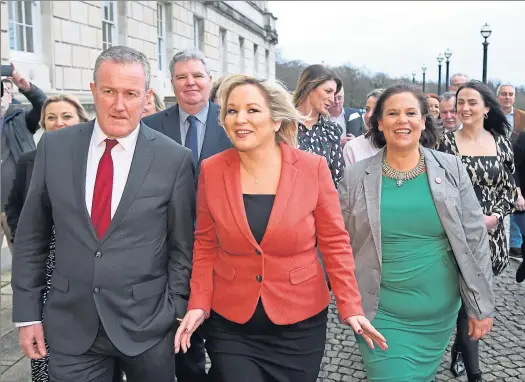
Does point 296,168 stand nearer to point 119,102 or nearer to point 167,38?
point 119,102

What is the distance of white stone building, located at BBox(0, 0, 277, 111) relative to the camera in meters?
9.08

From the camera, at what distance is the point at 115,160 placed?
2494mm

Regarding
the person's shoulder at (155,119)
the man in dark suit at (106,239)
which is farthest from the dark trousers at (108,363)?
the person's shoulder at (155,119)

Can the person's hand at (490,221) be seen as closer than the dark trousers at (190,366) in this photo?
No

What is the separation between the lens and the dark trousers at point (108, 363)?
241 centimetres

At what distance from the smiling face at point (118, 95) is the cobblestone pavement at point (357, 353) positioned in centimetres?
A: 273

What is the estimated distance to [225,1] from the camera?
848 inches

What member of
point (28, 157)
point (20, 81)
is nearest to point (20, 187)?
point (28, 157)

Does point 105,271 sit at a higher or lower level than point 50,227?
lower

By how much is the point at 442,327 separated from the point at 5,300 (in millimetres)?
4903

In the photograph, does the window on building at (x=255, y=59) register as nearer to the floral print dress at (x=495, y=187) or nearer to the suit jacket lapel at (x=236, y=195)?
the floral print dress at (x=495, y=187)

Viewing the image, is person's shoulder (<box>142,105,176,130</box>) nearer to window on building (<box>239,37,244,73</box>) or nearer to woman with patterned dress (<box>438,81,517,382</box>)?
woman with patterned dress (<box>438,81,517,382</box>)

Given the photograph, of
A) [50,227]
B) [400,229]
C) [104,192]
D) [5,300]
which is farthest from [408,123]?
[5,300]

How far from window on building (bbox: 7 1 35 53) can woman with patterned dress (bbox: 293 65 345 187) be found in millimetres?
6521
